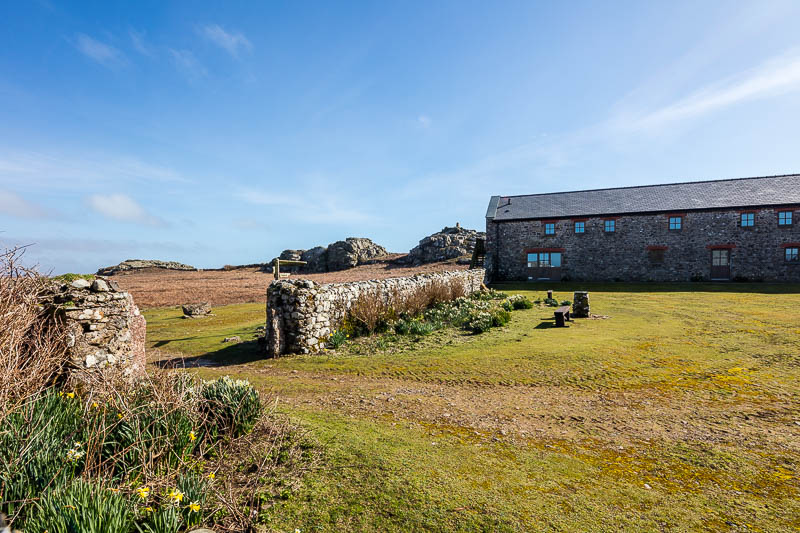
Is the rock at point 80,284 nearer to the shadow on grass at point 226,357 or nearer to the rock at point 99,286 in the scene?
the rock at point 99,286

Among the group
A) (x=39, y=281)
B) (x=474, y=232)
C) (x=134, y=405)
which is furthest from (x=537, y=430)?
(x=474, y=232)

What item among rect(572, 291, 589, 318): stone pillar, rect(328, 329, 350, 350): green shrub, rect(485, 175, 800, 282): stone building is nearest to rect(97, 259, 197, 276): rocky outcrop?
rect(485, 175, 800, 282): stone building

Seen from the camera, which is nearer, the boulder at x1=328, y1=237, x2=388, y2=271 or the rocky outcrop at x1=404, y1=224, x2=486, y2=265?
the rocky outcrop at x1=404, y1=224, x2=486, y2=265

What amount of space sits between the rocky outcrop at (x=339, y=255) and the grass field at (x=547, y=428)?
37.4 meters

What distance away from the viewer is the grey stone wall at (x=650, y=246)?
80.4ft

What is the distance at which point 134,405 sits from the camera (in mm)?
3949

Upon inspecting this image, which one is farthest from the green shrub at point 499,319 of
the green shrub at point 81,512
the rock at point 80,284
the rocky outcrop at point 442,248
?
the rocky outcrop at point 442,248

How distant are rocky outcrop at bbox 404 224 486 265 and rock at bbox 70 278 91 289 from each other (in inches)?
1517

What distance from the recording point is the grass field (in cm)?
352

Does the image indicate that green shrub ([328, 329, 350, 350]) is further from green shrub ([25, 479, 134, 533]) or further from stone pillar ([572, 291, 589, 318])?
stone pillar ([572, 291, 589, 318])

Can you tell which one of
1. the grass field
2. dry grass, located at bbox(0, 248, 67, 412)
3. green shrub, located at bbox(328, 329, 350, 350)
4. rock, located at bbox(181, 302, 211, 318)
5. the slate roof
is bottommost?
the grass field

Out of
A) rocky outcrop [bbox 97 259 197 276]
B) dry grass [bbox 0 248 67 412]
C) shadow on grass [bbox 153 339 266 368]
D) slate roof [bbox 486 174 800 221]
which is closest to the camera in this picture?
dry grass [bbox 0 248 67 412]

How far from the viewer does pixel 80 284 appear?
6.06m

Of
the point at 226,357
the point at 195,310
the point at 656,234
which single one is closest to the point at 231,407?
the point at 226,357
